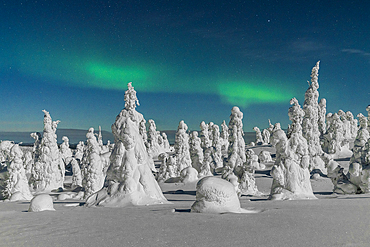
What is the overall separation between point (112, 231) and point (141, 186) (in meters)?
4.99

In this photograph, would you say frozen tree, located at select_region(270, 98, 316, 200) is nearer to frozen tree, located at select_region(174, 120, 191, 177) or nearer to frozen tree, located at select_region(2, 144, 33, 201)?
frozen tree, located at select_region(2, 144, 33, 201)

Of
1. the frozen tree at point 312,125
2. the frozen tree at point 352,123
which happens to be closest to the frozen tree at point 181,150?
the frozen tree at point 312,125

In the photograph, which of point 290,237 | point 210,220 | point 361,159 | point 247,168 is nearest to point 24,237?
point 210,220

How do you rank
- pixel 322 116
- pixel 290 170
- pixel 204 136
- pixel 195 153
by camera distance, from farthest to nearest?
1. pixel 322 116
2. pixel 204 136
3. pixel 195 153
4. pixel 290 170

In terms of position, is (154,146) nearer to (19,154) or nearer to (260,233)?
(19,154)

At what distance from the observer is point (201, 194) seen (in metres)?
7.34

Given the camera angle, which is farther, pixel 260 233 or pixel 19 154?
pixel 19 154

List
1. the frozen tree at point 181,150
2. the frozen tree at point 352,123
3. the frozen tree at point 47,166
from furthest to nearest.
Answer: the frozen tree at point 352,123, the frozen tree at point 181,150, the frozen tree at point 47,166

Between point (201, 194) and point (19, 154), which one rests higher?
point (19, 154)

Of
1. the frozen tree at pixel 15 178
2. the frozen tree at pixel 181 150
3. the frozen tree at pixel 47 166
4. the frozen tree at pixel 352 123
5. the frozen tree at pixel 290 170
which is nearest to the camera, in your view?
the frozen tree at pixel 290 170

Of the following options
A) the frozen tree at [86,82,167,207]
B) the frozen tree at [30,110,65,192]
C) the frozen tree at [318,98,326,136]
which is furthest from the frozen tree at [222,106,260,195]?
the frozen tree at [30,110,65,192]

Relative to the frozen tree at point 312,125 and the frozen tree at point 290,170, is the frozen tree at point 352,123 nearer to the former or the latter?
the frozen tree at point 312,125

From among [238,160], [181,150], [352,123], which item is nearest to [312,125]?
[238,160]

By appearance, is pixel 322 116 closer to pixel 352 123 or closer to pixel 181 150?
pixel 352 123
